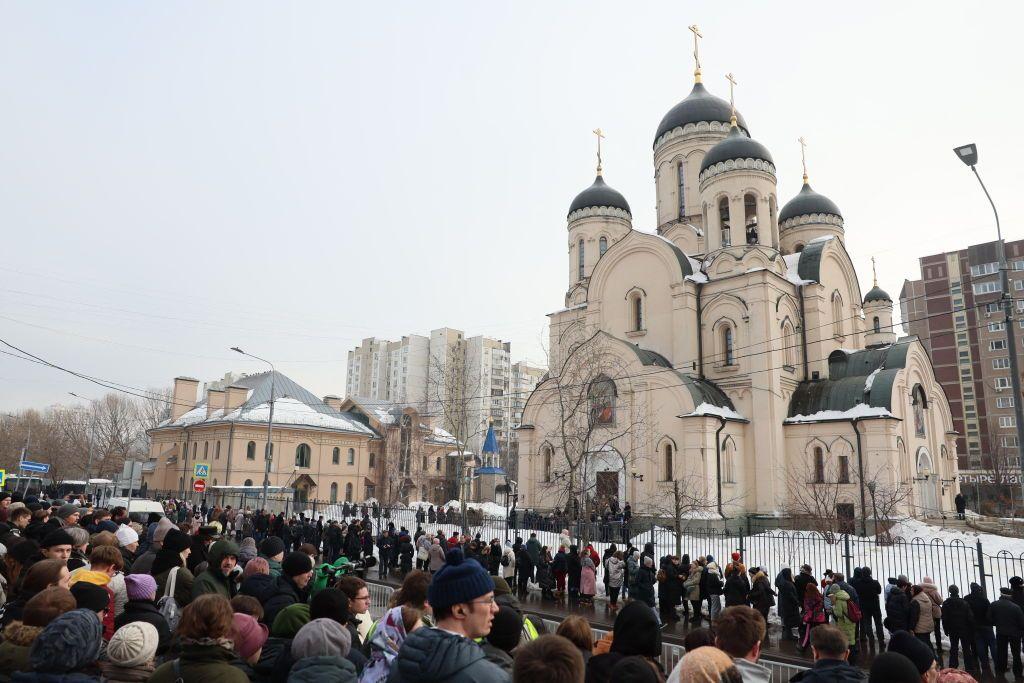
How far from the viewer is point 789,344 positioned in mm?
34000

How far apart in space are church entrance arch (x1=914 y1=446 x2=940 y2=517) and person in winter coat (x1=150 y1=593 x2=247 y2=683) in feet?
111

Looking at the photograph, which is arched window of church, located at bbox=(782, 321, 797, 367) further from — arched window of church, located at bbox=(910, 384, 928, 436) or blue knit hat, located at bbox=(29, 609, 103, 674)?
blue knit hat, located at bbox=(29, 609, 103, 674)

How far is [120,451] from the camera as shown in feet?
231

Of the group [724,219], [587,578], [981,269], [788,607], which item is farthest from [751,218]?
[981,269]

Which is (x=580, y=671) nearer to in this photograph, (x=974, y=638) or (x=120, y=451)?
(x=974, y=638)

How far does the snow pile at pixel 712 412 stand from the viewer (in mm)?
30062

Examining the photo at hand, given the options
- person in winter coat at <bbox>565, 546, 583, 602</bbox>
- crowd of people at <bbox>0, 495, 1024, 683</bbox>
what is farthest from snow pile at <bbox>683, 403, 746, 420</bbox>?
crowd of people at <bbox>0, 495, 1024, 683</bbox>

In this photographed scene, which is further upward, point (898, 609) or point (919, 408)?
point (919, 408)

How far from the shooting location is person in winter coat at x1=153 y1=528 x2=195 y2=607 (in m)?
7.14

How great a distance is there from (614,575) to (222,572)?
10616 mm

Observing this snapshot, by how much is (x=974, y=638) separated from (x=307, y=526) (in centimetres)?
1905

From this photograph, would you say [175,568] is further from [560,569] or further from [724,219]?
[724,219]

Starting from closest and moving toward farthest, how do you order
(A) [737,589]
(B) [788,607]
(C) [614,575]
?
(B) [788,607] → (A) [737,589] → (C) [614,575]

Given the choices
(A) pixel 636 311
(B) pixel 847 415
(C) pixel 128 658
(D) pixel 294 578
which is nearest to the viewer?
(C) pixel 128 658
